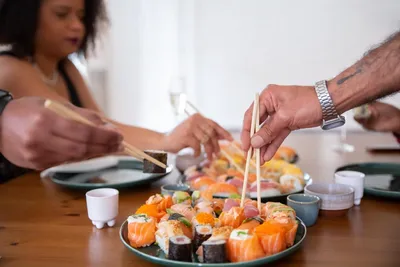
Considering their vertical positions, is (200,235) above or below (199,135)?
below

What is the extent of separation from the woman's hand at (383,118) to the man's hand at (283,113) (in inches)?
28.5

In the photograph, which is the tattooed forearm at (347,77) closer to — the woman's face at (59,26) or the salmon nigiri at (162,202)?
the salmon nigiri at (162,202)

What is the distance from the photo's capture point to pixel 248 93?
376 centimetres

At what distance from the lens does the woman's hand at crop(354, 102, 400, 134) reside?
1748mm

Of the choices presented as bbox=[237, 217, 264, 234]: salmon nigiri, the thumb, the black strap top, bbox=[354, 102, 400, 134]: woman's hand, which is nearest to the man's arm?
the thumb

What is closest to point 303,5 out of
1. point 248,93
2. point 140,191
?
point 248,93

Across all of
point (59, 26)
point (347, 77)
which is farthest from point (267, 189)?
point (59, 26)

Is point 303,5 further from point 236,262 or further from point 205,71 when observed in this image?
point 236,262

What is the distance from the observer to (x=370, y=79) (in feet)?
3.54

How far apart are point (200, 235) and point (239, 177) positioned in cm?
51

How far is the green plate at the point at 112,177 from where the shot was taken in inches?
52.1

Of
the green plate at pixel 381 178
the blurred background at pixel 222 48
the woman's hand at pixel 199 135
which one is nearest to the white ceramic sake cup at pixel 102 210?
Result: the woman's hand at pixel 199 135

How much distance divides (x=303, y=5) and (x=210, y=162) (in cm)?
247

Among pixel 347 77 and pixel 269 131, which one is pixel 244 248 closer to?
pixel 269 131
